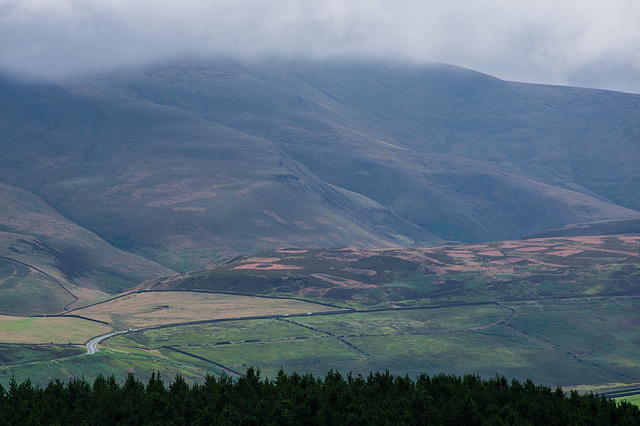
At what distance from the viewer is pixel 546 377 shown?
4301 inches

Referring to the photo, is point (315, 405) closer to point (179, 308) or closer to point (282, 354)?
point (282, 354)

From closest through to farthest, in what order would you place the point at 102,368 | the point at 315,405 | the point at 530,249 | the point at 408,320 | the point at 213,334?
the point at 315,405 → the point at 102,368 → the point at 213,334 → the point at 408,320 → the point at 530,249

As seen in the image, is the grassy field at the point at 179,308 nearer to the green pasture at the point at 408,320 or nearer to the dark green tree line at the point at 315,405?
the green pasture at the point at 408,320

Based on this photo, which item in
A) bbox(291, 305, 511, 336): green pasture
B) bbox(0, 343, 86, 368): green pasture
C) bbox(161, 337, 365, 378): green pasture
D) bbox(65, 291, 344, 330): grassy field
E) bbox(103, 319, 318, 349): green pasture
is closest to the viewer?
bbox(0, 343, 86, 368): green pasture

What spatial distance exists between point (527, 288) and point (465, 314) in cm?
1979

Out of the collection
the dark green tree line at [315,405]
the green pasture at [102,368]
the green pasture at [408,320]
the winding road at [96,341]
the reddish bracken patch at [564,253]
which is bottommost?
the dark green tree line at [315,405]

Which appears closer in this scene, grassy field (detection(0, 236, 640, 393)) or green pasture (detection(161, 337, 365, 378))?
green pasture (detection(161, 337, 365, 378))

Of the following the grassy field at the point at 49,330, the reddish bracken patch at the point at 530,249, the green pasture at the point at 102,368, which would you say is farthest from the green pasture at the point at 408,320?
the reddish bracken patch at the point at 530,249

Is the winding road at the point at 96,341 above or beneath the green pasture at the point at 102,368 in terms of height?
above

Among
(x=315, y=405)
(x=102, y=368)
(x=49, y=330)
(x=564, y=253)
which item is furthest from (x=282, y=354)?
(x=564, y=253)

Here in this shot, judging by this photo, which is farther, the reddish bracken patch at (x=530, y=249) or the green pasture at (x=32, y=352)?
the reddish bracken patch at (x=530, y=249)

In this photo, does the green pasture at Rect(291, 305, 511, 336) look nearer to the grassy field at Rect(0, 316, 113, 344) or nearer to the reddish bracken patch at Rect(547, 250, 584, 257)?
the grassy field at Rect(0, 316, 113, 344)

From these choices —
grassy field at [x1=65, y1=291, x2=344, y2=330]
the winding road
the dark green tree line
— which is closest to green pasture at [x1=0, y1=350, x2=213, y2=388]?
the winding road

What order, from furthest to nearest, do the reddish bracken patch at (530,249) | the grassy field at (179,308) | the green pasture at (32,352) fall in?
the reddish bracken patch at (530,249) < the grassy field at (179,308) < the green pasture at (32,352)
